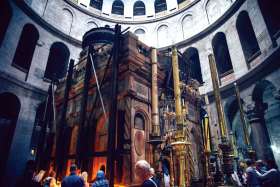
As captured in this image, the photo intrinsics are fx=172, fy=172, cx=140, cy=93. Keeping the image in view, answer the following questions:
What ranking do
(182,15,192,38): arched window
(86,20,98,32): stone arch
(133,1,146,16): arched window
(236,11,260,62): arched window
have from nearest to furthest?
1. (236,11,260,62): arched window
2. (182,15,192,38): arched window
3. (86,20,98,32): stone arch
4. (133,1,146,16): arched window

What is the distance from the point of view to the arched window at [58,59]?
16469mm

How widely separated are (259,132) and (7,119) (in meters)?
17.1

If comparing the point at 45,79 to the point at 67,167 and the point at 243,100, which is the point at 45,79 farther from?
the point at 243,100

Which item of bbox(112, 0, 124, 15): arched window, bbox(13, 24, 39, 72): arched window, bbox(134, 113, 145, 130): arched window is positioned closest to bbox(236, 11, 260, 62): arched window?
bbox(134, 113, 145, 130): arched window

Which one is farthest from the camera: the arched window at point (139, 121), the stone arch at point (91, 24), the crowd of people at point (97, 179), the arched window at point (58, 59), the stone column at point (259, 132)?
the stone arch at point (91, 24)

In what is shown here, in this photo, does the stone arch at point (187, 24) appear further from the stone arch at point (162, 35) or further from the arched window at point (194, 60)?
the stone arch at point (162, 35)

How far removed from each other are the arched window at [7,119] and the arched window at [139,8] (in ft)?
57.2

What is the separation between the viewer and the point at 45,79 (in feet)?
47.0

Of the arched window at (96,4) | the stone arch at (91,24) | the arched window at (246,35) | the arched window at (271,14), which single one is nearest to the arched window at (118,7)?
the arched window at (96,4)

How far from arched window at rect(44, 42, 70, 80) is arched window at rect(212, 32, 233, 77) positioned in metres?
14.6

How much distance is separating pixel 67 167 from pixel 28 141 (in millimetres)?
5616

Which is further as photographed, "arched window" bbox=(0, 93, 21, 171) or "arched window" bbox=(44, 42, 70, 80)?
"arched window" bbox=(44, 42, 70, 80)

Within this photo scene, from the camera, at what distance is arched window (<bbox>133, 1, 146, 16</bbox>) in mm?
22789

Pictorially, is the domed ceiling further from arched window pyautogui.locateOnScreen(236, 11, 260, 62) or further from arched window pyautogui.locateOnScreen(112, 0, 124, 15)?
arched window pyautogui.locateOnScreen(236, 11, 260, 62)
